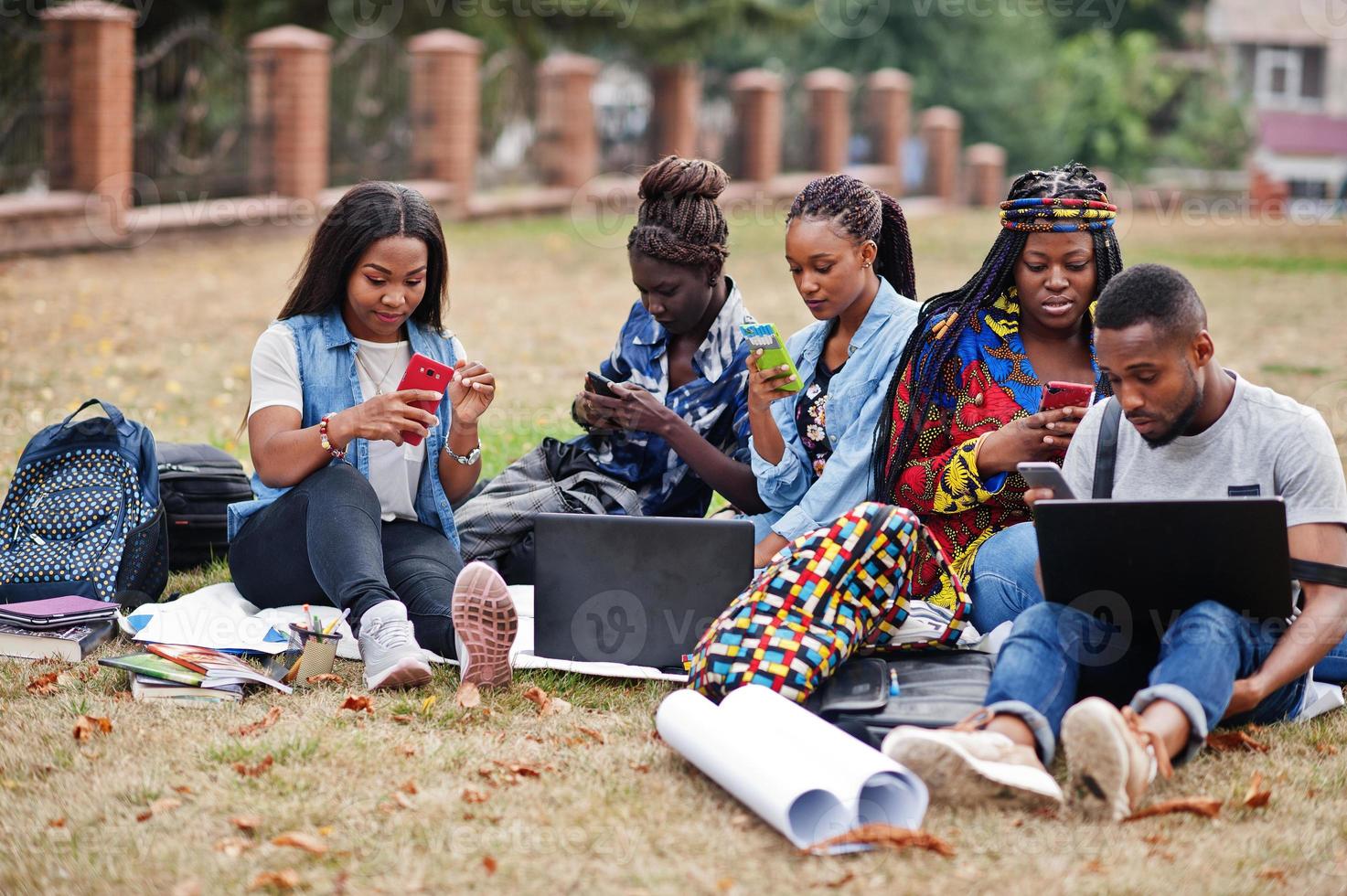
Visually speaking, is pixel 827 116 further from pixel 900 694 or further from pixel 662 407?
pixel 900 694

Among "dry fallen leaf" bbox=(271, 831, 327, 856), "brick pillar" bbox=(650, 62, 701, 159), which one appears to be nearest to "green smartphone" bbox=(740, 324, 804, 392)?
"dry fallen leaf" bbox=(271, 831, 327, 856)

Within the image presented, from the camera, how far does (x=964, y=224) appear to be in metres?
22.3

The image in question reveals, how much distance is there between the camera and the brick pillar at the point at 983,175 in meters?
29.5

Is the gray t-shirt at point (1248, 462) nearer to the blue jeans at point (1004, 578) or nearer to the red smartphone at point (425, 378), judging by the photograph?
the blue jeans at point (1004, 578)

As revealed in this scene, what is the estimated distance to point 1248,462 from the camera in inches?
141

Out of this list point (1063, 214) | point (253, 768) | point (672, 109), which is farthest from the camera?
point (672, 109)

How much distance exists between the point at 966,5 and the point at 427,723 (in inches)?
1193

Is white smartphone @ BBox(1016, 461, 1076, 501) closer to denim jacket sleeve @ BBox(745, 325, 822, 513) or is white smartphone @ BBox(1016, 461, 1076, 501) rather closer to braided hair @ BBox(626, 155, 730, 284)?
denim jacket sleeve @ BBox(745, 325, 822, 513)

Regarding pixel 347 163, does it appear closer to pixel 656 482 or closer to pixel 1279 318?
pixel 1279 318

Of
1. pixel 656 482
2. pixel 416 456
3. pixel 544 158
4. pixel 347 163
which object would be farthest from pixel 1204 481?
pixel 544 158

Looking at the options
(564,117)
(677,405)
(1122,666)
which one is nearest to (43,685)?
(677,405)

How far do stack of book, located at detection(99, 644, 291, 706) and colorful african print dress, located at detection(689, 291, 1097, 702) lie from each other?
1268mm

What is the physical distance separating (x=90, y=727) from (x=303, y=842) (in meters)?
0.98

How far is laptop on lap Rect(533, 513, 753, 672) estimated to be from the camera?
13.7ft
